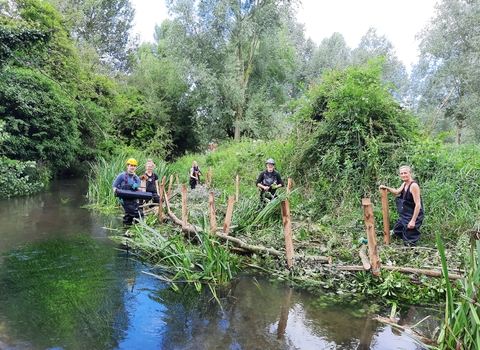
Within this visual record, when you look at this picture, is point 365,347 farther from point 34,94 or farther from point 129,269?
point 34,94

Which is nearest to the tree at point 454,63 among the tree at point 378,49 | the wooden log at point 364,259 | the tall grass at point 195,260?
the tree at point 378,49

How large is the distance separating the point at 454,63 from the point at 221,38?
15.3 m

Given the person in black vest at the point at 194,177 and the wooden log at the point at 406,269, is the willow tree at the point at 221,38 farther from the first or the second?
the wooden log at the point at 406,269

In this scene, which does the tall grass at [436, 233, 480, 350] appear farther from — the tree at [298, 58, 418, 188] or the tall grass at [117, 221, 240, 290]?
the tree at [298, 58, 418, 188]

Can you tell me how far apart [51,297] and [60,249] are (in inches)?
93.6

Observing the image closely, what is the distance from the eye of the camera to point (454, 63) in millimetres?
21422

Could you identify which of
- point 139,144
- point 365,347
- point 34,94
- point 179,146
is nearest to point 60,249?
point 365,347

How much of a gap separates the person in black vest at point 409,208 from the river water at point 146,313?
1521 mm

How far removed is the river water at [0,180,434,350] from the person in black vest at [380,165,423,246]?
4.99ft

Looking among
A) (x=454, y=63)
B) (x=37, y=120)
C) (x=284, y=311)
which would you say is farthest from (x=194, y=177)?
(x=454, y=63)

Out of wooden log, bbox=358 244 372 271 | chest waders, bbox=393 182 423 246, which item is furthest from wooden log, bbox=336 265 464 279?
chest waders, bbox=393 182 423 246

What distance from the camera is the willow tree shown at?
861 inches

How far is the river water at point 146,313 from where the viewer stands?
3.30m

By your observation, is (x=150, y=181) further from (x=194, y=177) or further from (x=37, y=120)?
(x=37, y=120)
